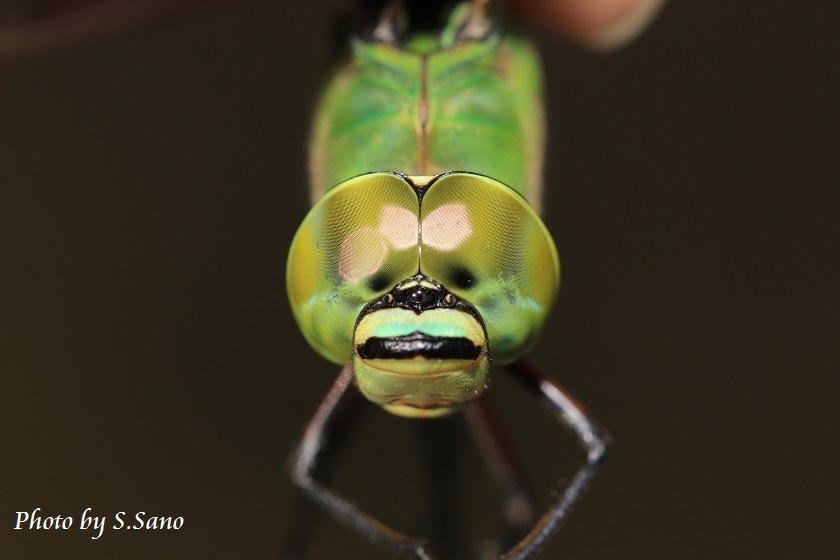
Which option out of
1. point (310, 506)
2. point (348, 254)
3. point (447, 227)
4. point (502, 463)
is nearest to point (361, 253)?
point (348, 254)

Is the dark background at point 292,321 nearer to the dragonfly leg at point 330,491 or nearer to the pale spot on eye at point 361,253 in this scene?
the dragonfly leg at point 330,491

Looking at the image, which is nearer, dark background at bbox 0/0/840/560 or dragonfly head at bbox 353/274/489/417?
dragonfly head at bbox 353/274/489/417

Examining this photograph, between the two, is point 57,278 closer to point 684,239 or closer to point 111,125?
point 111,125

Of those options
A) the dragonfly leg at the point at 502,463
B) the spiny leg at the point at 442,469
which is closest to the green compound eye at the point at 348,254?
the dragonfly leg at the point at 502,463

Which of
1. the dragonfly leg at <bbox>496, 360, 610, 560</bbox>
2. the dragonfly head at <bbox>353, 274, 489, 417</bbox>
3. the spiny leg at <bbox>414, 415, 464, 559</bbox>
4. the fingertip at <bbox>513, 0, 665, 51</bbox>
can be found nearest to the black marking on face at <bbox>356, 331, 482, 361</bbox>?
the dragonfly head at <bbox>353, 274, 489, 417</bbox>

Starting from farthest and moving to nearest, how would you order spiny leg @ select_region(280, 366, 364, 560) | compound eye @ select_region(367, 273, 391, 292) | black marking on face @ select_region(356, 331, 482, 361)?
spiny leg @ select_region(280, 366, 364, 560) < compound eye @ select_region(367, 273, 391, 292) < black marking on face @ select_region(356, 331, 482, 361)

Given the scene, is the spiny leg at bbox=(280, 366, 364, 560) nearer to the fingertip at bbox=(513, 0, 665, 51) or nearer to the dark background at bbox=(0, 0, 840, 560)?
the dark background at bbox=(0, 0, 840, 560)

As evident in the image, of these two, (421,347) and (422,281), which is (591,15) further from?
(421,347)

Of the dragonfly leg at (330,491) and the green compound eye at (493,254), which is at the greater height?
the green compound eye at (493,254)
